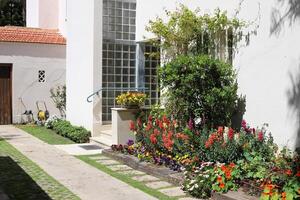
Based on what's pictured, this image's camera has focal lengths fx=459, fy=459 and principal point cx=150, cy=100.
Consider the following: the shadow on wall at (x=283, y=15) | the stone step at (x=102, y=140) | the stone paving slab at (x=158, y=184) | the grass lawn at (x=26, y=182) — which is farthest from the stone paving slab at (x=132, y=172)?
the shadow on wall at (x=283, y=15)

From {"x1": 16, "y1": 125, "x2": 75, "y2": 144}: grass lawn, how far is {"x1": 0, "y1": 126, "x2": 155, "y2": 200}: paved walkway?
0.50 m

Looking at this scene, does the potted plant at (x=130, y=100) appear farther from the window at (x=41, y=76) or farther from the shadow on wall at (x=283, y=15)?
the window at (x=41, y=76)

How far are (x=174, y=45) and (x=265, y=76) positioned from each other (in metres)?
2.96

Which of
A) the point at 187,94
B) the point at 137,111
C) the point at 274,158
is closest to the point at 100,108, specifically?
the point at 137,111

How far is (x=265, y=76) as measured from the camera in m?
9.18

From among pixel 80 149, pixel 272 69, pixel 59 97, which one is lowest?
pixel 80 149

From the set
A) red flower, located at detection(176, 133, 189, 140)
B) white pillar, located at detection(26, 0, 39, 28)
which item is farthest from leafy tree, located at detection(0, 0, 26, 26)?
red flower, located at detection(176, 133, 189, 140)

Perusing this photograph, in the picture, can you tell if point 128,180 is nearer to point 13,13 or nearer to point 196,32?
point 196,32

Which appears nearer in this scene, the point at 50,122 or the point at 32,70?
the point at 50,122

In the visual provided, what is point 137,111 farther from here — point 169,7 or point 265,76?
point 265,76

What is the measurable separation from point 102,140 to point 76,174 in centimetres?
422

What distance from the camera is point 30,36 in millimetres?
19078

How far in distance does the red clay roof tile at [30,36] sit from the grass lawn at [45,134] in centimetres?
358

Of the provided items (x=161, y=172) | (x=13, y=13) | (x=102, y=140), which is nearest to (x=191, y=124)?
(x=161, y=172)
